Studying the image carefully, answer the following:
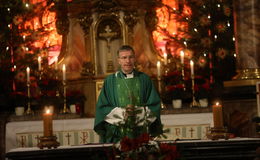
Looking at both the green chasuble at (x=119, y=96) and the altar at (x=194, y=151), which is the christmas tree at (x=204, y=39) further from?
the altar at (x=194, y=151)

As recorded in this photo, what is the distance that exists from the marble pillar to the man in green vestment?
410cm

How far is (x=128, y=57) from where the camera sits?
686 centimetres

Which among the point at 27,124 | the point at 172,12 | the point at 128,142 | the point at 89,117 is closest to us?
the point at 128,142

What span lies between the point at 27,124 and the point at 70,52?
74.6 inches

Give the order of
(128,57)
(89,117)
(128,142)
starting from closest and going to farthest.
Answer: (128,142)
(128,57)
(89,117)

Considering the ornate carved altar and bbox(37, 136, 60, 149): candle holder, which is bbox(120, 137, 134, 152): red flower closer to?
bbox(37, 136, 60, 149): candle holder

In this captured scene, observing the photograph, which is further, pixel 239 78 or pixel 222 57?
pixel 222 57

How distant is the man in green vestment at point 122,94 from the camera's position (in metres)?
6.82

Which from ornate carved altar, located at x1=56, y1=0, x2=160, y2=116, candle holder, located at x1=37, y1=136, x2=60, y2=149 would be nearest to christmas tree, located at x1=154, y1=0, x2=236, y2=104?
ornate carved altar, located at x1=56, y1=0, x2=160, y2=116

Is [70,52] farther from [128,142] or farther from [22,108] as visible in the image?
[128,142]

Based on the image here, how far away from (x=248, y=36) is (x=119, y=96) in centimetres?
453

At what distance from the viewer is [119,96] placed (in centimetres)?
710

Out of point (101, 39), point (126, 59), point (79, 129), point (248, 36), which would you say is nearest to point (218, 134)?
→ point (126, 59)

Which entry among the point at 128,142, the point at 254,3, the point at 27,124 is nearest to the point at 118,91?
the point at 128,142
